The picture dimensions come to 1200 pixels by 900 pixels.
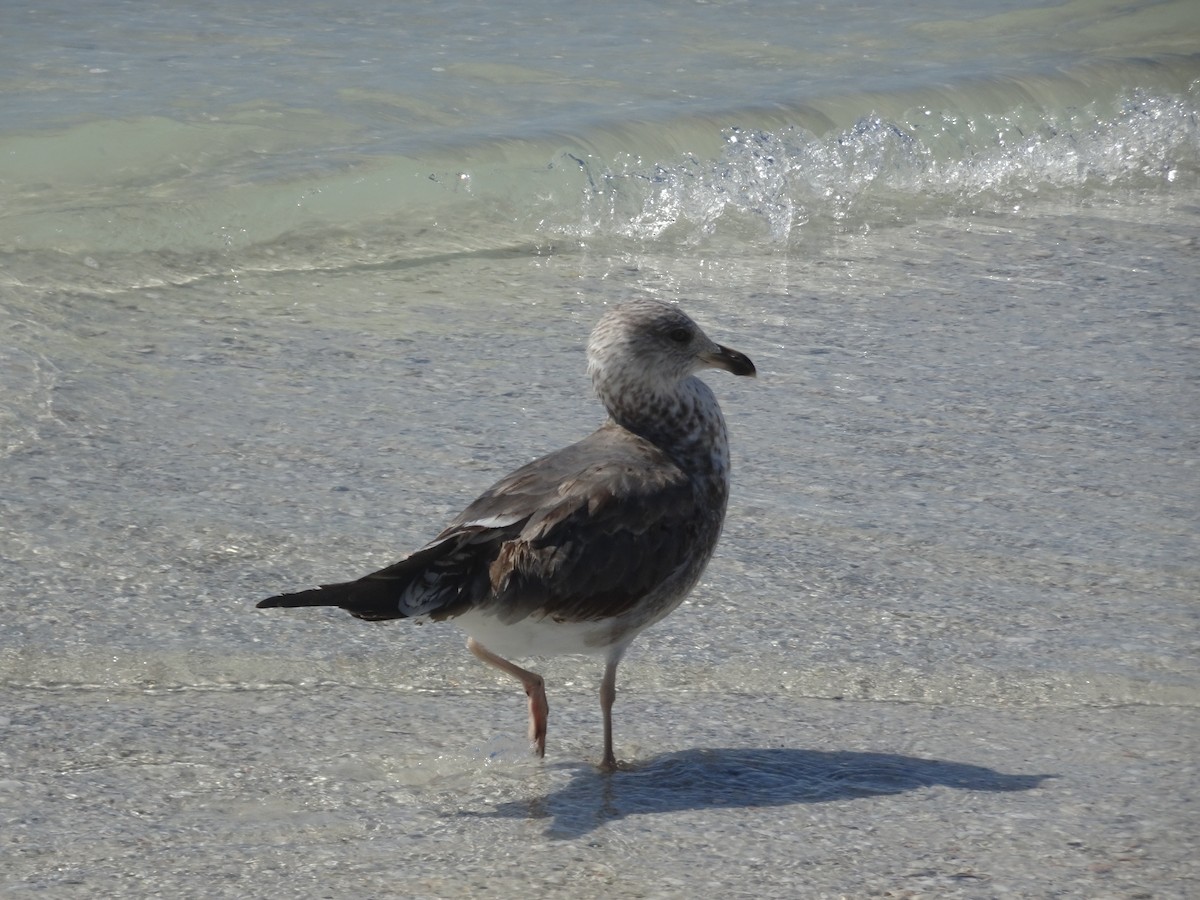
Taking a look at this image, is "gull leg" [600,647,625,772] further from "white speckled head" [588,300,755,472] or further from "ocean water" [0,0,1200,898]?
"white speckled head" [588,300,755,472]

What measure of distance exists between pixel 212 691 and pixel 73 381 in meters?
2.30

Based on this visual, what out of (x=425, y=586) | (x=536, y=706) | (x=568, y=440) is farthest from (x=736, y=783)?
(x=568, y=440)

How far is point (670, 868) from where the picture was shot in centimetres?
342

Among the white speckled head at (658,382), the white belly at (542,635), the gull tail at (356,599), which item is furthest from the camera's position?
the white speckled head at (658,382)

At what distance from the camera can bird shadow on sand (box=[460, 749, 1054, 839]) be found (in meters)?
3.72

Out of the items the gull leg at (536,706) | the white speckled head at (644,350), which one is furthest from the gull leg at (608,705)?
the white speckled head at (644,350)

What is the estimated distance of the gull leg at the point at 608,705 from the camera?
154 inches

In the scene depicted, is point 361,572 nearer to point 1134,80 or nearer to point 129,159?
point 129,159

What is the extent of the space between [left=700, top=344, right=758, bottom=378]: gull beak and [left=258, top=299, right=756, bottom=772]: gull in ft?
0.45

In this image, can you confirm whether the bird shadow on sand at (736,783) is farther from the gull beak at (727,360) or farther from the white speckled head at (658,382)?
the gull beak at (727,360)

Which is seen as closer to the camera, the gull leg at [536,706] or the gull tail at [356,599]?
Answer: the gull tail at [356,599]

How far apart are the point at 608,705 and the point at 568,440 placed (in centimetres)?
198

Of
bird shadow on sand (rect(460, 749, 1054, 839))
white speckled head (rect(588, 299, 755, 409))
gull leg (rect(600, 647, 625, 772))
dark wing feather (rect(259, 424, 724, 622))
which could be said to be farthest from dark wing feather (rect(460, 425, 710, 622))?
bird shadow on sand (rect(460, 749, 1054, 839))

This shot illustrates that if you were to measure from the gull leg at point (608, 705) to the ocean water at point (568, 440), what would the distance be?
0.07m
